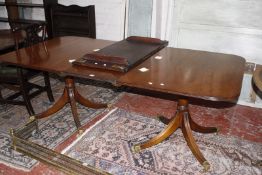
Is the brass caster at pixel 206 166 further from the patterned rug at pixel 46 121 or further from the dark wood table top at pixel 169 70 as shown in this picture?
the patterned rug at pixel 46 121

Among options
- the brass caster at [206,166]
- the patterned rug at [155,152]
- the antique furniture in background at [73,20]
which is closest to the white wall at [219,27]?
the antique furniture in background at [73,20]

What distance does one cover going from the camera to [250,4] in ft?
9.68

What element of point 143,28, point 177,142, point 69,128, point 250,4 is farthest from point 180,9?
point 69,128

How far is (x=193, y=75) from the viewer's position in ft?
6.37

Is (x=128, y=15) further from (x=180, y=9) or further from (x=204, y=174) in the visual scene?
(x=204, y=174)

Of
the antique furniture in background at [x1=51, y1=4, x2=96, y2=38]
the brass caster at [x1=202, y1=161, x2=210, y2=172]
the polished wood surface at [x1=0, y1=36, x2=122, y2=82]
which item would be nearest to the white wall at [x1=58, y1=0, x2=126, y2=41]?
the antique furniture in background at [x1=51, y1=4, x2=96, y2=38]

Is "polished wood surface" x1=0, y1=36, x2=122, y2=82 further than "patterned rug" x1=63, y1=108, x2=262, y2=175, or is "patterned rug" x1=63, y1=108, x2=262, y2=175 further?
"patterned rug" x1=63, y1=108, x2=262, y2=175

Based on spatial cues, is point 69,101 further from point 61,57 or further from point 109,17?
point 109,17

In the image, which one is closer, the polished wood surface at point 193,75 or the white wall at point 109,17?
the polished wood surface at point 193,75

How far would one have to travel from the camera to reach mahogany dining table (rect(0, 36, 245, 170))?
175 centimetres

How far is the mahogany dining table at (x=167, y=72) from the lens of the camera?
1.75 meters

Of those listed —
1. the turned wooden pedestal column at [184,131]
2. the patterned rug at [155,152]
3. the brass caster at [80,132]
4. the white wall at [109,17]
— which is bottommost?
the patterned rug at [155,152]

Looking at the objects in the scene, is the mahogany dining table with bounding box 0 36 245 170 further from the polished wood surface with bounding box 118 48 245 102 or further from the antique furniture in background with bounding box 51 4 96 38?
the antique furniture in background with bounding box 51 4 96 38

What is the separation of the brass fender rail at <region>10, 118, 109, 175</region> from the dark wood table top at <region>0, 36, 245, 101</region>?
0.68 meters
